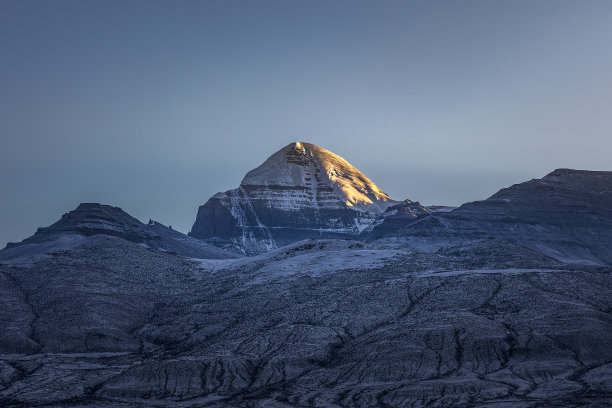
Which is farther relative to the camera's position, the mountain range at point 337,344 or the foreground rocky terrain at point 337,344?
the foreground rocky terrain at point 337,344

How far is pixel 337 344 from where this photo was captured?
145 m

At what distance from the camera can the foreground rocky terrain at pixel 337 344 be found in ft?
392

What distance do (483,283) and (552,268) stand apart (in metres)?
29.3

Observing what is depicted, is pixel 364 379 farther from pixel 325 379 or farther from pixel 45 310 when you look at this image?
pixel 45 310

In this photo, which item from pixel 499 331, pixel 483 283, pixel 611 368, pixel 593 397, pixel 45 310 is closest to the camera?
pixel 593 397

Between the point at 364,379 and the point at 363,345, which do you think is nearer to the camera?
the point at 364,379

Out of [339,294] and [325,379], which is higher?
[339,294]

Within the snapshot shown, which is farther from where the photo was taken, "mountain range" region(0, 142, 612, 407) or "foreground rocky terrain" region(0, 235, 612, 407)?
"foreground rocky terrain" region(0, 235, 612, 407)

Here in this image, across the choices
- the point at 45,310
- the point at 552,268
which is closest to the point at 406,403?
the point at 552,268

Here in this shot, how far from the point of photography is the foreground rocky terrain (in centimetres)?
11944

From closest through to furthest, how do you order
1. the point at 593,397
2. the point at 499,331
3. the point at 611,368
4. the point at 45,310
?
the point at 593,397
the point at 611,368
the point at 499,331
the point at 45,310

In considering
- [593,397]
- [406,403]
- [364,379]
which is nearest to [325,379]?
[364,379]

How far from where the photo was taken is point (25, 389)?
12912 cm

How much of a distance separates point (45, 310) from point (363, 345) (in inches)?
3391
